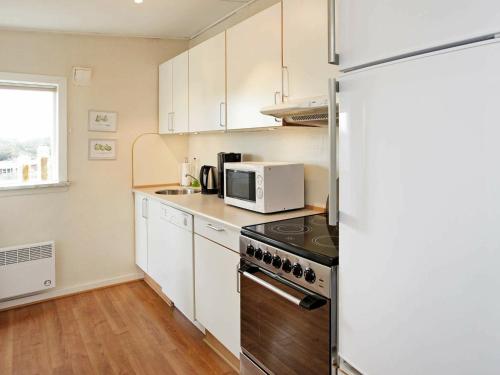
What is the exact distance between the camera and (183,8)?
114 inches

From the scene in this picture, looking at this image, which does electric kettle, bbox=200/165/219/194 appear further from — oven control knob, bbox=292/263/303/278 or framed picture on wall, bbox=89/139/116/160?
oven control knob, bbox=292/263/303/278

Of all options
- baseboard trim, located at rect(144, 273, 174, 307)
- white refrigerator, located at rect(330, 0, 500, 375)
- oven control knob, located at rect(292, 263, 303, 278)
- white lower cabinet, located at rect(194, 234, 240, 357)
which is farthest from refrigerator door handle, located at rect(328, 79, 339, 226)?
baseboard trim, located at rect(144, 273, 174, 307)

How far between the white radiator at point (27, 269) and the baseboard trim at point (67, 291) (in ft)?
0.26

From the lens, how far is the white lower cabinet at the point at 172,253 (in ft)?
8.55

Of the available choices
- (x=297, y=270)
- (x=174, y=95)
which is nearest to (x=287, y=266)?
(x=297, y=270)

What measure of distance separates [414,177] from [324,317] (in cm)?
69

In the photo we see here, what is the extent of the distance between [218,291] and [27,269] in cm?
203

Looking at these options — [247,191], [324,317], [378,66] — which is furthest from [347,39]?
[247,191]

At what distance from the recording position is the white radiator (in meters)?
3.12

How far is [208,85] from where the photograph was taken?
2889 mm

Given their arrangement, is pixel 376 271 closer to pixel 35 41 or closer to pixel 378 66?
pixel 378 66

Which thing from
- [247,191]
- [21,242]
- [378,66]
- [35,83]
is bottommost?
[21,242]

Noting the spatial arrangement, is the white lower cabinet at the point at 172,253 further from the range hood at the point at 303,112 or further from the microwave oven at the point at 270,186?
the range hood at the point at 303,112

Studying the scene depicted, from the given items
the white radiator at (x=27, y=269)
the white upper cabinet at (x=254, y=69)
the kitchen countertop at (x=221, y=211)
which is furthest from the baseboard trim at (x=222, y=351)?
the white radiator at (x=27, y=269)
